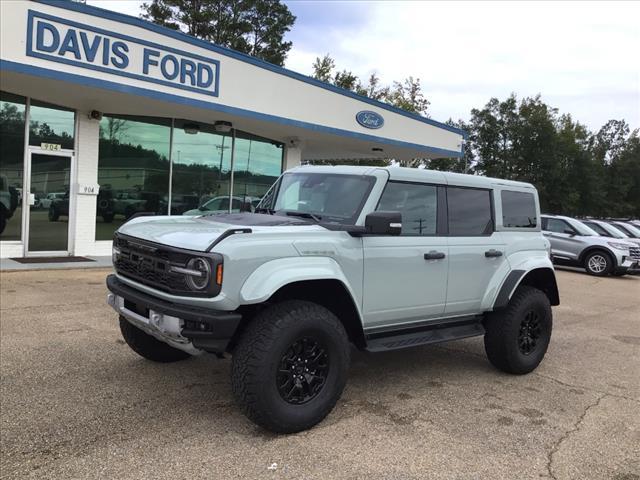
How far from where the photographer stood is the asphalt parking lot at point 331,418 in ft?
10.4

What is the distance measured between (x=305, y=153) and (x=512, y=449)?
17.6 metres

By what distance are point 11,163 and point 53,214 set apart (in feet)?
4.17

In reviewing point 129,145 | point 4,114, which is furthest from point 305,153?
point 4,114

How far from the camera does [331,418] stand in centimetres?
389

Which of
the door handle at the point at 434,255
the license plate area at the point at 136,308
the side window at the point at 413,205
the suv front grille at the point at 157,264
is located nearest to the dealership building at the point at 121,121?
the suv front grille at the point at 157,264

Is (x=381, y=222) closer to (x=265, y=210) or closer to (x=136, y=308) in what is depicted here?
(x=265, y=210)

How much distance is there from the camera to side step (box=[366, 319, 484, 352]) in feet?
13.6

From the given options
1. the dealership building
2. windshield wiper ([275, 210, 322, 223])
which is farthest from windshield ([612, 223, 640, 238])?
windshield wiper ([275, 210, 322, 223])

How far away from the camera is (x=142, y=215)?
15.8 feet

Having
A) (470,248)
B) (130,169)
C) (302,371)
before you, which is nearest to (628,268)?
(470,248)

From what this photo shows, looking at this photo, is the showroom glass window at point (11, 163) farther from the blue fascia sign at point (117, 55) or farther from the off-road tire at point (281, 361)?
the off-road tire at point (281, 361)

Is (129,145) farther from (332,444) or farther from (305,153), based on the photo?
(332,444)

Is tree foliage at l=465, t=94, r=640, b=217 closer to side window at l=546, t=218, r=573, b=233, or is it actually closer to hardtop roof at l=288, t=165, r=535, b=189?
side window at l=546, t=218, r=573, b=233

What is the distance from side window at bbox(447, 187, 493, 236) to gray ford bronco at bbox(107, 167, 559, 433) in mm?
12
